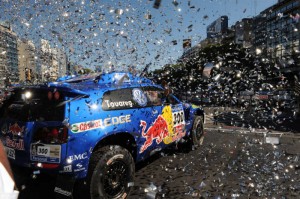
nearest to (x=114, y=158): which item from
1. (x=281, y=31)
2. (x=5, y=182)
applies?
(x=5, y=182)

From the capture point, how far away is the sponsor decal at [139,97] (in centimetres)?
446

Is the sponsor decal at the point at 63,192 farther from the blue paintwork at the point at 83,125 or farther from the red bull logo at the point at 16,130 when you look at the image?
the red bull logo at the point at 16,130

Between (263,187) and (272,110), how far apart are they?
63.1 ft

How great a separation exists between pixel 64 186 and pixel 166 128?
8.02 feet

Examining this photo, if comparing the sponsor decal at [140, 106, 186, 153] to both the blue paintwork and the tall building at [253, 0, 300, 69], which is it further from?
the tall building at [253, 0, 300, 69]

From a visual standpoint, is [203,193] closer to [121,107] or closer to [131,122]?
[131,122]

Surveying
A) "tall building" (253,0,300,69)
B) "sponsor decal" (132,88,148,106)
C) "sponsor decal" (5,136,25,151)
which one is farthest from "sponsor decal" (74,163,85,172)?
"tall building" (253,0,300,69)

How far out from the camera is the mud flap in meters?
3.21

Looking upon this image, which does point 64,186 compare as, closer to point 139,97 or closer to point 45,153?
point 45,153

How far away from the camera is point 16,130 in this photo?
3480mm

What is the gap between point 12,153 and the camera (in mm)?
3529

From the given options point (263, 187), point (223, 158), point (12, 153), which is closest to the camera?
point (12, 153)

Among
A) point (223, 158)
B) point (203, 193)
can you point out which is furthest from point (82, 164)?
point (223, 158)

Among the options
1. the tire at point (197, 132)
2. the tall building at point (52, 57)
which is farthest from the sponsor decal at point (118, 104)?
the tall building at point (52, 57)
